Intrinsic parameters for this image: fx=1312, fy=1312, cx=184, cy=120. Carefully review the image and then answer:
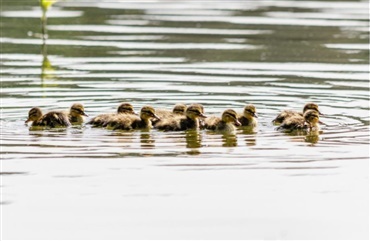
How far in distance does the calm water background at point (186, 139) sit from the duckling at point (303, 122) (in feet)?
0.57

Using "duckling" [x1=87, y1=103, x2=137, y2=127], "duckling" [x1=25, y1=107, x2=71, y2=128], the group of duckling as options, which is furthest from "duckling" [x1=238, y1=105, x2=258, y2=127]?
"duckling" [x1=25, y1=107, x2=71, y2=128]

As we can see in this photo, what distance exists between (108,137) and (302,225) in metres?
3.49

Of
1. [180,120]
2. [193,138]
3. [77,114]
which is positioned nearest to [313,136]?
[193,138]

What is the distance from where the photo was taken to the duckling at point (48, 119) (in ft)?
38.9

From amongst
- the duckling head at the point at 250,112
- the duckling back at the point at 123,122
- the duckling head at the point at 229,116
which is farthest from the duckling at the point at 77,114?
the duckling head at the point at 250,112

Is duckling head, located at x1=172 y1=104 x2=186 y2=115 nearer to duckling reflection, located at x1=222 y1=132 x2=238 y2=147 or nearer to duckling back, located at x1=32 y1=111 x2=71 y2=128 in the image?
duckling reflection, located at x1=222 y1=132 x2=238 y2=147

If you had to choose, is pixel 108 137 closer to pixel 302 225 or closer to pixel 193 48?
pixel 302 225

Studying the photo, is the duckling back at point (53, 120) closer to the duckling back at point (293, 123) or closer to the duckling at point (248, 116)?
the duckling at point (248, 116)

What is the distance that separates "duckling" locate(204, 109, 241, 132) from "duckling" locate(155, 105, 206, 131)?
14 cm

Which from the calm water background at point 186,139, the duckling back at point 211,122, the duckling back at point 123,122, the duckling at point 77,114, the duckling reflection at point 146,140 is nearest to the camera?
the calm water background at point 186,139

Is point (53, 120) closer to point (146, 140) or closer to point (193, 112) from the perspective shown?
point (146, 140)

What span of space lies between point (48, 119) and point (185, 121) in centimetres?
124

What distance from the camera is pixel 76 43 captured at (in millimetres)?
19031

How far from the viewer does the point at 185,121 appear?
463 inches
